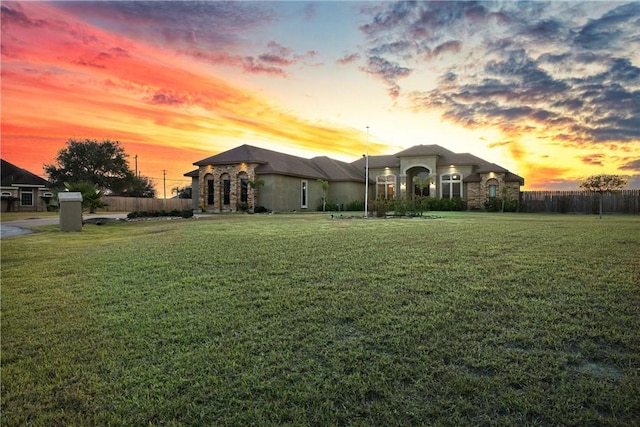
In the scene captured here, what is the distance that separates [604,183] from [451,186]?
12.7 m

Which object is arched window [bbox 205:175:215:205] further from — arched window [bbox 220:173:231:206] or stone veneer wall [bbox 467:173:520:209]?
stone veneer wall [bbox 467:173:520:209]

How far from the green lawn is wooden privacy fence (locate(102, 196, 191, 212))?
37.6 meters

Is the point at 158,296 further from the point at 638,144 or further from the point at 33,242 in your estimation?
the point at 638,144

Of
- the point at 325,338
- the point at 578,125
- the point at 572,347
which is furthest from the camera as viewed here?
the point at 578,125

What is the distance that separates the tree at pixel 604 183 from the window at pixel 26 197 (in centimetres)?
4927

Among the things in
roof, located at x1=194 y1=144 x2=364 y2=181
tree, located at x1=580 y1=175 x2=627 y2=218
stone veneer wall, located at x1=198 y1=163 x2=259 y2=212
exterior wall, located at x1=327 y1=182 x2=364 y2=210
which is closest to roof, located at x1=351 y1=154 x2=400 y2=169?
roof, located at x1=194 y1=144 x2=364 y2=181

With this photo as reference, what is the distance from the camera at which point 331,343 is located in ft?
11.6

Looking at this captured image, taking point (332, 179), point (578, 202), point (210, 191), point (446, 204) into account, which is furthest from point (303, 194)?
point (578, 202)

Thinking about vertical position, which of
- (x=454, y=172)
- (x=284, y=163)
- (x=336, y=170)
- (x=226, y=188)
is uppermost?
(x=284, y=163)

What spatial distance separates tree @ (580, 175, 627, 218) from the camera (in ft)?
72.0

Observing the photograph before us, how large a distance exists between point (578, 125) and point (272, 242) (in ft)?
55.9

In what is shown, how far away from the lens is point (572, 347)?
3.31 metres

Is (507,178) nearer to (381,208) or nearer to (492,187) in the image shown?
(492,187)

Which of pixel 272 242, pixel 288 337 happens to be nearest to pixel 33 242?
pixel 272 242
